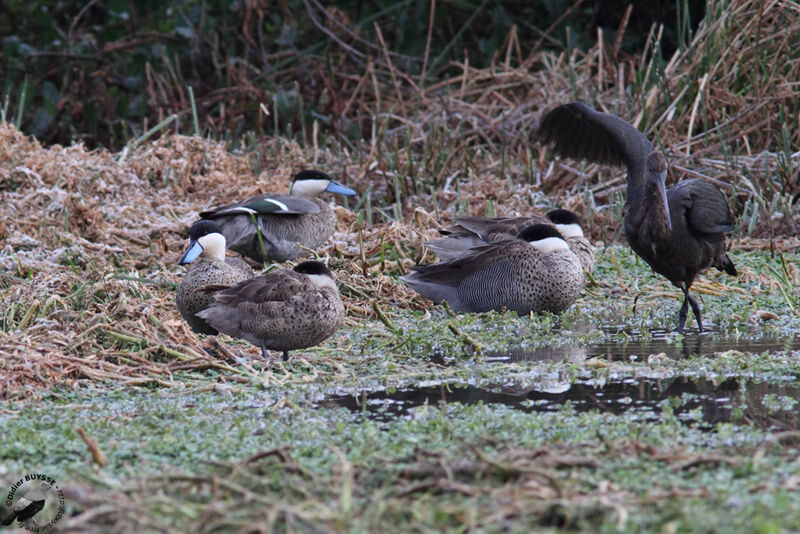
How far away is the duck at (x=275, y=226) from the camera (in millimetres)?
7309

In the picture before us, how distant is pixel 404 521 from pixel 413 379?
6.24 ft

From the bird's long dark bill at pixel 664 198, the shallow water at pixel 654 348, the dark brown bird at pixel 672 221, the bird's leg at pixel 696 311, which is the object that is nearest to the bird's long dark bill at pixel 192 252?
the shallow water at pixel 654 348

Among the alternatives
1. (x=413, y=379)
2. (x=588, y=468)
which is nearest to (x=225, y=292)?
(x=413, y=379)

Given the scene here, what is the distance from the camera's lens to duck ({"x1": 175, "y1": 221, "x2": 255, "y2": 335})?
5234 millimetres

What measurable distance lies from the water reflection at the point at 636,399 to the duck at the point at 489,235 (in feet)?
8.88

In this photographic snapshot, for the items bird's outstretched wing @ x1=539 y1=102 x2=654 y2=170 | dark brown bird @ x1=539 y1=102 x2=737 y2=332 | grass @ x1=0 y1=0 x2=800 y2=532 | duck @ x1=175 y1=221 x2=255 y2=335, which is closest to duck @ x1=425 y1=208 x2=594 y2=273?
grass @ x1=0 y1=0 x2=800 y2=532

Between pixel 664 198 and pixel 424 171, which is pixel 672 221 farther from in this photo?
pixel 424 171

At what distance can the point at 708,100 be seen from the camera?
9.05 metres

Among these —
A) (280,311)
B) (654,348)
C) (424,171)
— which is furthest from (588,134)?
(280,311)

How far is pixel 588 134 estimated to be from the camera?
22.7 ft

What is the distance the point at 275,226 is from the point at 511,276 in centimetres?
195

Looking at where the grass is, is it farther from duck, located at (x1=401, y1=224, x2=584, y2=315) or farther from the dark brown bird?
the dark brown bird

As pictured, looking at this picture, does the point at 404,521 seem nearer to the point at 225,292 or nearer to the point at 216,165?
the point at 225,292

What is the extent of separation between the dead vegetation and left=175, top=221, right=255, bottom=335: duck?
218 millimetres
